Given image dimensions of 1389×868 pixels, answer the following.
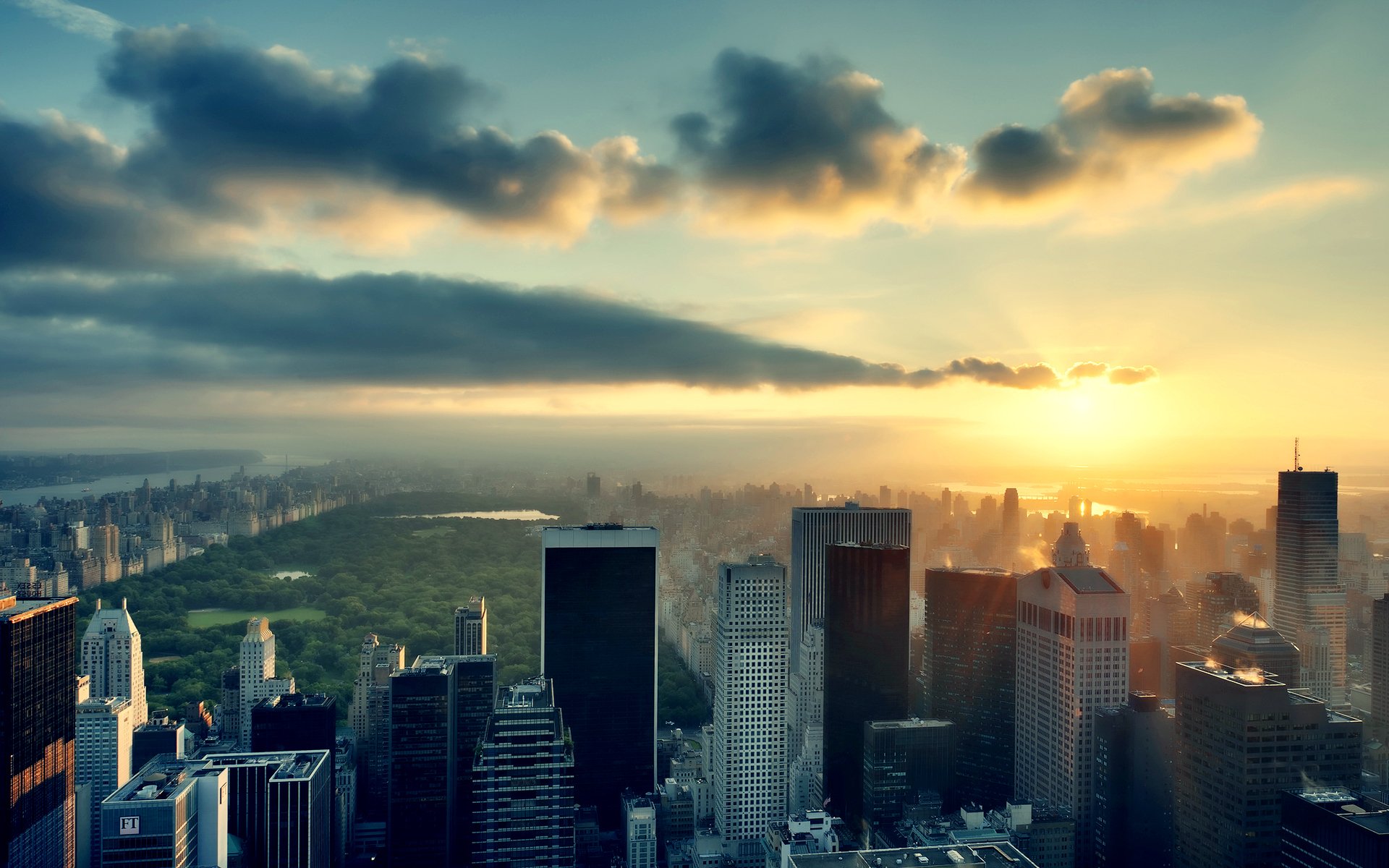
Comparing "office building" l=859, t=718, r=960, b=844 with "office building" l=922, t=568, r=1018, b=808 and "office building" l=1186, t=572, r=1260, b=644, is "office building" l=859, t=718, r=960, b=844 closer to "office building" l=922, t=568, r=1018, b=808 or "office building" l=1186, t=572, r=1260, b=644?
"office building" l=922, t=568, r=1018, b=808

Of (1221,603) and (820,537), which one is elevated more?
(820,537)

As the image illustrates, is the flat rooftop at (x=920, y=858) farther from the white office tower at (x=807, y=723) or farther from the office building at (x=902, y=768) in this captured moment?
the white office tower at (x=807, y=723)

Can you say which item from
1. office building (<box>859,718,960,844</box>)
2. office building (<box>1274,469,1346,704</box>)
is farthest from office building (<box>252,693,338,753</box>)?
office building (<box>1274,469,1346,704</box>)

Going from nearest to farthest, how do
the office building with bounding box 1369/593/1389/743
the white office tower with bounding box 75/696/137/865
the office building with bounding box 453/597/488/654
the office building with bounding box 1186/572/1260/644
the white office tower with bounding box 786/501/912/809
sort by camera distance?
the white office tower with bounding box 75/696/137/865
the office building with bounding box 1369/593/1389/743
the office building with bounding box 453/597/488/654
the office building with bounding box 1186/572/1260/644
the white office tower with bounding box 786/501/912/809

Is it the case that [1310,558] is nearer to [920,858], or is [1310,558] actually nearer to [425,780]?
[920,858]

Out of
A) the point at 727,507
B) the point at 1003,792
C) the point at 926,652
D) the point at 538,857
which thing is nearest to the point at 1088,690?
the point at 1003,792

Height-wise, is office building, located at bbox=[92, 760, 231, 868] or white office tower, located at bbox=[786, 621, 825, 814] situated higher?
office building, located at bbox=[92, 760, 231, 868]

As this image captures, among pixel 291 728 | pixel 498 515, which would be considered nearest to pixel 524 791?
pixel 291 728
